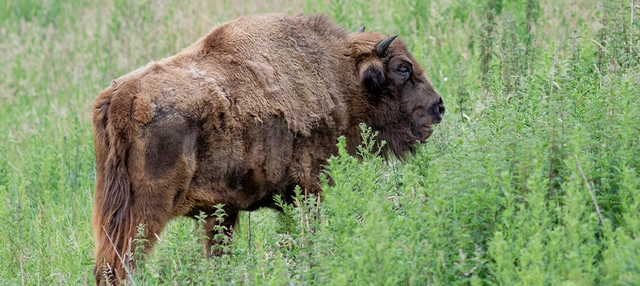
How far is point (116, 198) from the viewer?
17.0ft

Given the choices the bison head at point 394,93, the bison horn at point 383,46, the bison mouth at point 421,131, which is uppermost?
the bison horn at point 383,46

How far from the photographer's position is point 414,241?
437 cm

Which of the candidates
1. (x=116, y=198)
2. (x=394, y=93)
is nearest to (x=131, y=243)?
(x=116, y=198)

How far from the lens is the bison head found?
656 centimetres

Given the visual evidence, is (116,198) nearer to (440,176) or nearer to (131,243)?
(131,243)

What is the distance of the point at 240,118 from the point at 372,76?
4.37 ft

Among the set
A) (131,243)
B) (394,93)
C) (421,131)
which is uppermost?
(394,93)

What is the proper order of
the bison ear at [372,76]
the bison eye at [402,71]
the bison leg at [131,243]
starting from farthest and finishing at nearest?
the bison eye at [402,71] < the bison ear at [372,76] < the bison leg at [131,243]

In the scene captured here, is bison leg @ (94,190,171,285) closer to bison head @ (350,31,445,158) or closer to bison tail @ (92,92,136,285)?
bison tail @ (92,92,136,285)

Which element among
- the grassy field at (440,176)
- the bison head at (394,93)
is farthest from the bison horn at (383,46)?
the grassy field at (440,176)

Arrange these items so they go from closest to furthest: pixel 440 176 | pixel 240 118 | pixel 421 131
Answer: pixel 440 176 → pixel 240 118 → pixel 421 131

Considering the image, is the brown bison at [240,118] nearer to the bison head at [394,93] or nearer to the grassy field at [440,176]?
the bison head at [394,93]

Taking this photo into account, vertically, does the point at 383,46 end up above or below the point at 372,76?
above

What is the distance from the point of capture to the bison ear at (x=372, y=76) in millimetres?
6480
